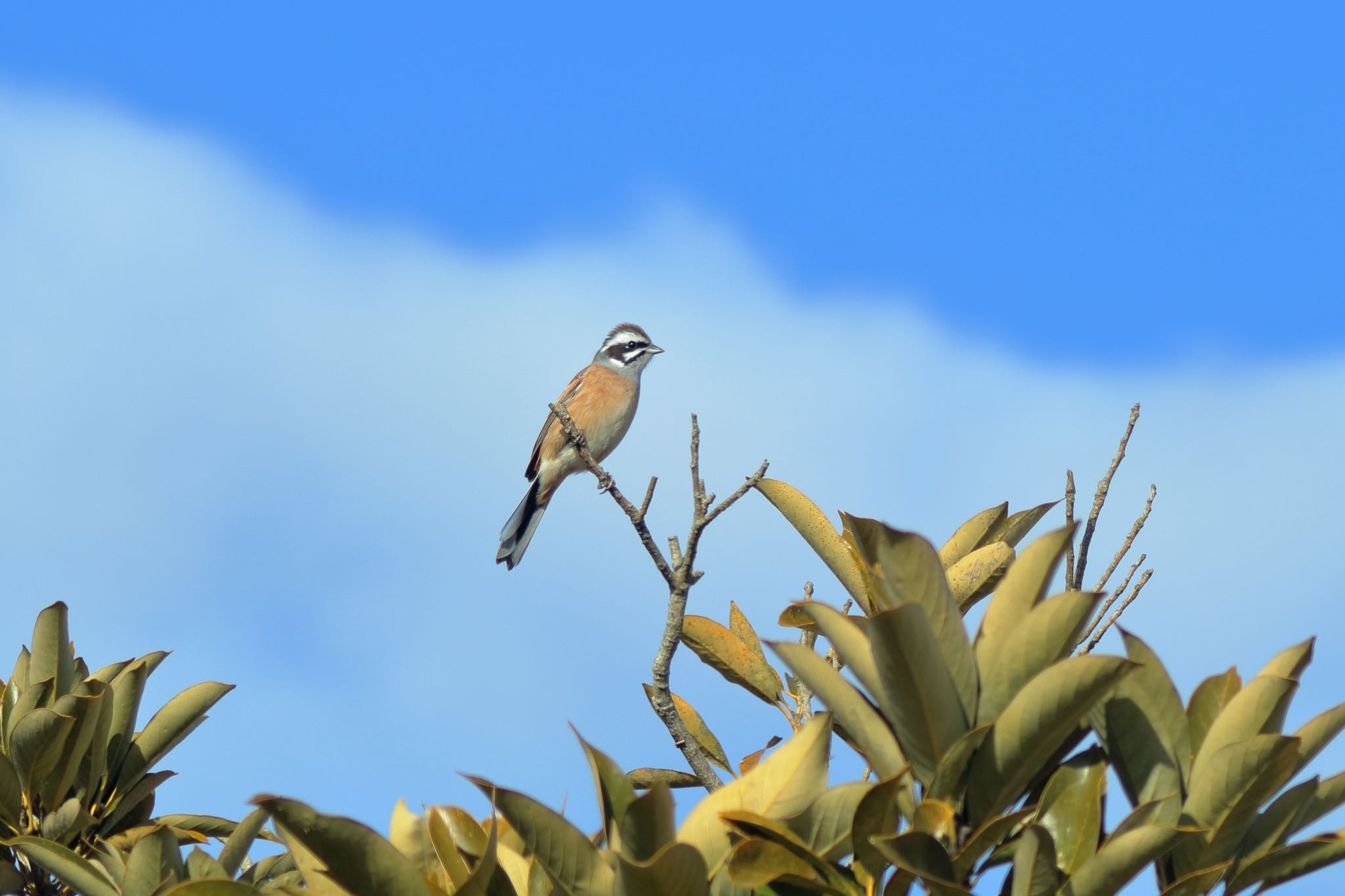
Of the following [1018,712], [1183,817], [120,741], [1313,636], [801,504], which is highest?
[801,504]

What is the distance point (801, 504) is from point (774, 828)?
1473 millimetres

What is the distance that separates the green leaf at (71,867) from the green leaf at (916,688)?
2.00 meters

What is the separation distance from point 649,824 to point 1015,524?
2043 millimetres

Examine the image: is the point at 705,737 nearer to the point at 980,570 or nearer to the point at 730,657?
the point at 730,657

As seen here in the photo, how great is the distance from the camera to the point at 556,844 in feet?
7.48

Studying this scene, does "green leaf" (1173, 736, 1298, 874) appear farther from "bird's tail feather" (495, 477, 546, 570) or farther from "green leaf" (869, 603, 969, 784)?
"bird's tail feather" (495, 477, 546, 570)

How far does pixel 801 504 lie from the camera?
374cm

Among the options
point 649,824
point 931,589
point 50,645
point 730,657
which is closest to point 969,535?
point 730,657

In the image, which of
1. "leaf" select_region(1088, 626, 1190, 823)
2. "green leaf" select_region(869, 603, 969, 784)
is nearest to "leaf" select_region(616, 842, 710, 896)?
"green leaf" select_region(869, 603, 969, 784)

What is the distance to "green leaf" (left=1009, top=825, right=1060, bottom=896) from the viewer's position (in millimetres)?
2270

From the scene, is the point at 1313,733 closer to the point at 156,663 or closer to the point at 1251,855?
the point at 1251,855

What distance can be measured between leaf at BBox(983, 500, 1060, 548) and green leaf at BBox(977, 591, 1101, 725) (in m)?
1.39

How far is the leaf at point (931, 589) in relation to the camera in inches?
98.7

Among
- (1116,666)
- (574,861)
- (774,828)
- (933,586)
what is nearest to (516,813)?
(574,861)
